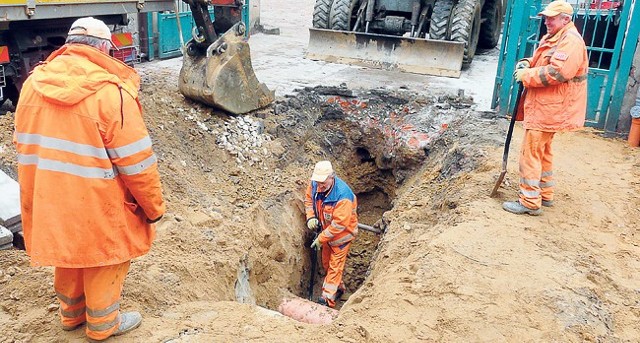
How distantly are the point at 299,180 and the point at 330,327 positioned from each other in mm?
3586

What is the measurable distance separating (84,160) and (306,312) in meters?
2.86

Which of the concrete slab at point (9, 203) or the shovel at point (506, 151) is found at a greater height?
the shovel at point (506, 151)

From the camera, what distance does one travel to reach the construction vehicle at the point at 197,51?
247 inches

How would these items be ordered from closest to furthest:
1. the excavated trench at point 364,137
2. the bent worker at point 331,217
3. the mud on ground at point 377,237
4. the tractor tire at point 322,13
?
the mud on ground at point 377,237 → the bent worker at point 331,217 → the excavated trench at point 364,137 → the tractor tire at point 322,13

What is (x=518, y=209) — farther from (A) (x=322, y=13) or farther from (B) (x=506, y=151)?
(A) (x=322, y=13)

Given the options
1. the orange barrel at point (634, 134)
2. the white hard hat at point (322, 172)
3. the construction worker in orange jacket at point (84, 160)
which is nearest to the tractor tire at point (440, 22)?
the orange barrel at point (634, 134)

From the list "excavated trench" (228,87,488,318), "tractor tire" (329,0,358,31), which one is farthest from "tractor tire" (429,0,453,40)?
"excavated trench" (228,87,488,318)

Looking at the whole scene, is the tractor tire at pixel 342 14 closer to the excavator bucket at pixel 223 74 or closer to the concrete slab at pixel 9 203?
the excavator bucket at pixel 223 74

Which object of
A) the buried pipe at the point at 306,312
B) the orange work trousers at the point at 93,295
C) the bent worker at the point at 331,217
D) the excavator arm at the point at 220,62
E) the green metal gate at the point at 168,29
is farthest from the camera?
the green metal gate at the point at 168,29

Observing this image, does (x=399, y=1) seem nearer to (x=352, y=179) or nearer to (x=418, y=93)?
(x=418, y=93)

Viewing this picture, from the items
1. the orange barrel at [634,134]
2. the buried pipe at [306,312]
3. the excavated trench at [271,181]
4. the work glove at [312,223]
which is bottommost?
the buried pipe at [306,312]

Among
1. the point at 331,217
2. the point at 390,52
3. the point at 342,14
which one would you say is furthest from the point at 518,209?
the point at 342,14

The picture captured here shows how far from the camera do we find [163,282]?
3.86m

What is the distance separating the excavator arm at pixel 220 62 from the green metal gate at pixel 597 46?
3.41 meters
